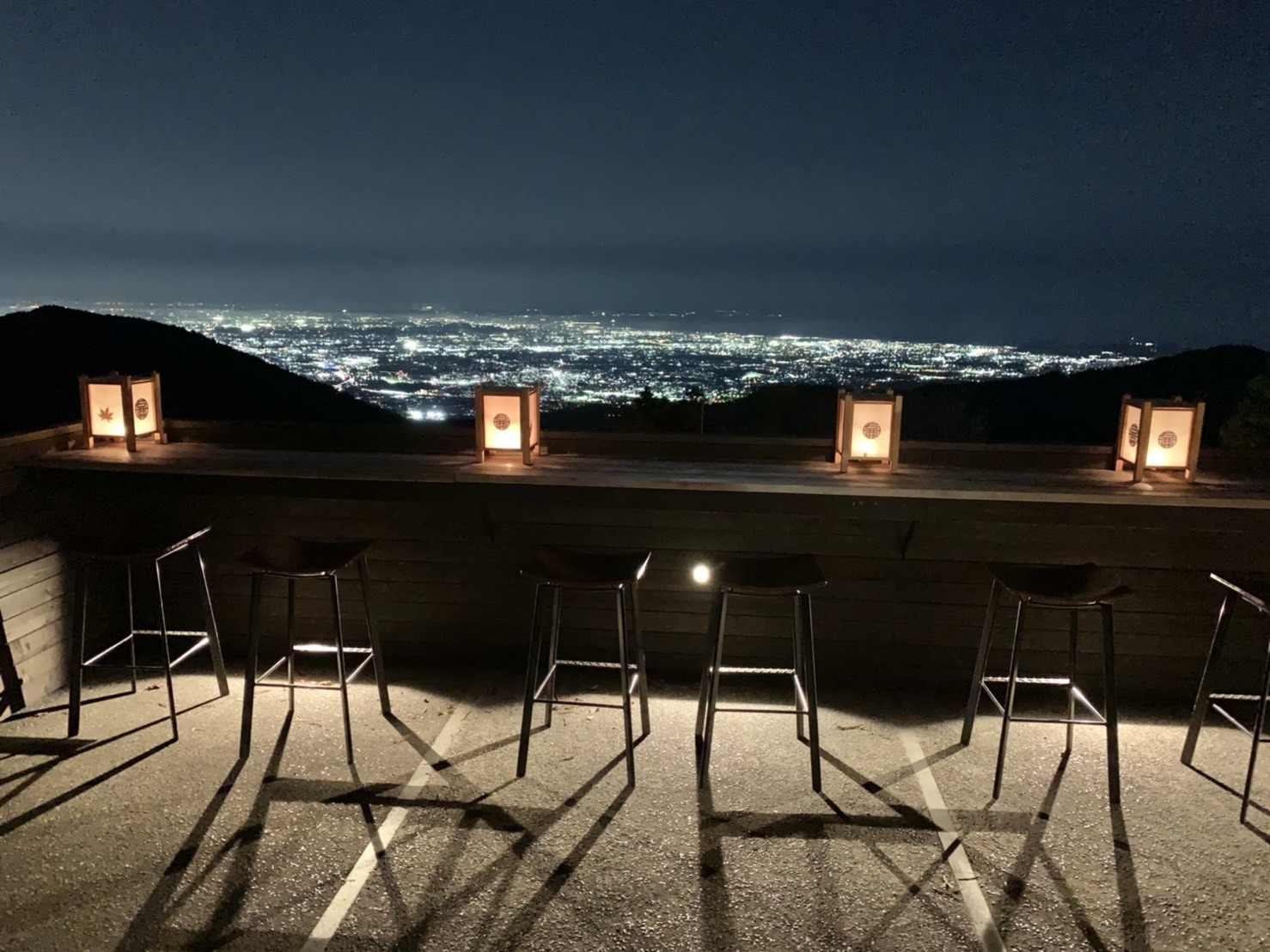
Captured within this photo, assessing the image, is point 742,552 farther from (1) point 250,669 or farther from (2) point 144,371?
(2) point 144,371

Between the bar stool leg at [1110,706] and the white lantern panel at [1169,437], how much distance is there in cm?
96

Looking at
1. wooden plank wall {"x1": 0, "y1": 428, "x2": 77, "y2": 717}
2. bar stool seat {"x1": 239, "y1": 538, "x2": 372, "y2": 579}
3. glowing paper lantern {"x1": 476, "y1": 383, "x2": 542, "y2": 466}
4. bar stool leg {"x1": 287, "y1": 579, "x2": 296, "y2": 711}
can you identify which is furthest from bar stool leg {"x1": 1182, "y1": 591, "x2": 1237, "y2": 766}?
wooden plank wall {"x1": 0, "y1": 428, "x2": 77, "y2": 717}

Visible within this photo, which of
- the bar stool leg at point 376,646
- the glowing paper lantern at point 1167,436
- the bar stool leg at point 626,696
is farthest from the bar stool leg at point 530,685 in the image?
the glowing paper lantern at point 1167,436

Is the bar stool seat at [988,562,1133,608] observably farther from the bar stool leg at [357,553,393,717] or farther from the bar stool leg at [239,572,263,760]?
the bar stool leg at [239,572,263,760]

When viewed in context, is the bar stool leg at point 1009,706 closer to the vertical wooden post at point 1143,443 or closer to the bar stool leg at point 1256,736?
the bar stool leg at point 1256,736

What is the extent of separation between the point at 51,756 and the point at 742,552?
3.03 metres

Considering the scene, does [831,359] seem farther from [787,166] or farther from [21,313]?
[21,313]

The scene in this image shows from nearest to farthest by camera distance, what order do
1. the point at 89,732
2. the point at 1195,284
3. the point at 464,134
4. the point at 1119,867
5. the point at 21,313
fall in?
the point at 1119,867, the point at 89,732, the point at 464,134, the point at 21,313, the point at 1195,284

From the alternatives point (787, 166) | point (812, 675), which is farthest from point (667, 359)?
point (787, 166)

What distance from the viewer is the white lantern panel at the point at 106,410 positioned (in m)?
3.80

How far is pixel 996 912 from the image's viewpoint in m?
2.19

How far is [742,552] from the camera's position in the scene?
12.0ft

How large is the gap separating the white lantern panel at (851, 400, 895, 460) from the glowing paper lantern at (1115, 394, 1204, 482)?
105cm

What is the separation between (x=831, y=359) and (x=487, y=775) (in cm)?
858
